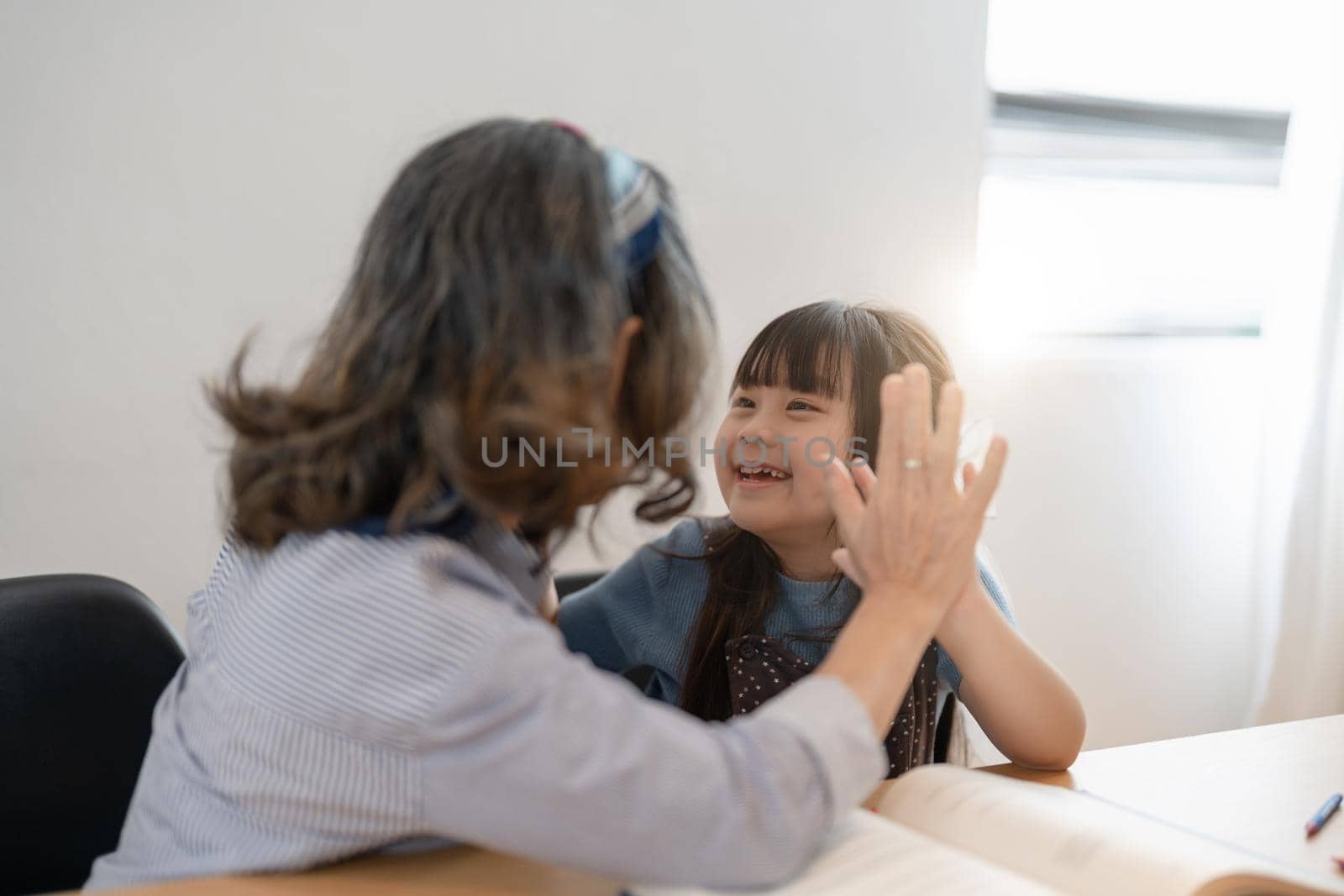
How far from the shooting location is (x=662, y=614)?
130cm

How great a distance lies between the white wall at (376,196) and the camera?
Result: 158 centimetres

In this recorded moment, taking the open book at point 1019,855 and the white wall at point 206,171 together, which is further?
the white wall at point 206,171

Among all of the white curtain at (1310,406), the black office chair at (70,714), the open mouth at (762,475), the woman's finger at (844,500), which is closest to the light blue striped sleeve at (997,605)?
the open mouth at (762,475)

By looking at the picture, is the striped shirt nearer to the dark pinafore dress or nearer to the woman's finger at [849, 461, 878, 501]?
the woman's finger at [849, 461, 878, 501]

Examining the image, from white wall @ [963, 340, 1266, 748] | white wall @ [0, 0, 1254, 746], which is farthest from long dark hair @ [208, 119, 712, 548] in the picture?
white wall @ [963, 340, 1266, 748]

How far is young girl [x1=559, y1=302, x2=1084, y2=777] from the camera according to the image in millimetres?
1230

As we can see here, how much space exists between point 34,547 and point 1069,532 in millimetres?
1941

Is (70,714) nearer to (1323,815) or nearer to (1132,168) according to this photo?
(1323,815)

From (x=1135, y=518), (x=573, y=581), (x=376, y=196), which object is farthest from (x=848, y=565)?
(x=1135, y=518)

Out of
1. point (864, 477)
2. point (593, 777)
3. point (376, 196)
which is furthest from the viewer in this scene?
point (376, 196)

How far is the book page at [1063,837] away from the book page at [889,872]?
0.18 feet

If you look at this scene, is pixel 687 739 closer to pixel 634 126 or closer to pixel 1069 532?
pixel 634 126

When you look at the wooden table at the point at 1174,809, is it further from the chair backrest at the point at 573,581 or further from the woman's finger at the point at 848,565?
the chair backrest at the point at 573,581

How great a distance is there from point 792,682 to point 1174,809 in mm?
396
